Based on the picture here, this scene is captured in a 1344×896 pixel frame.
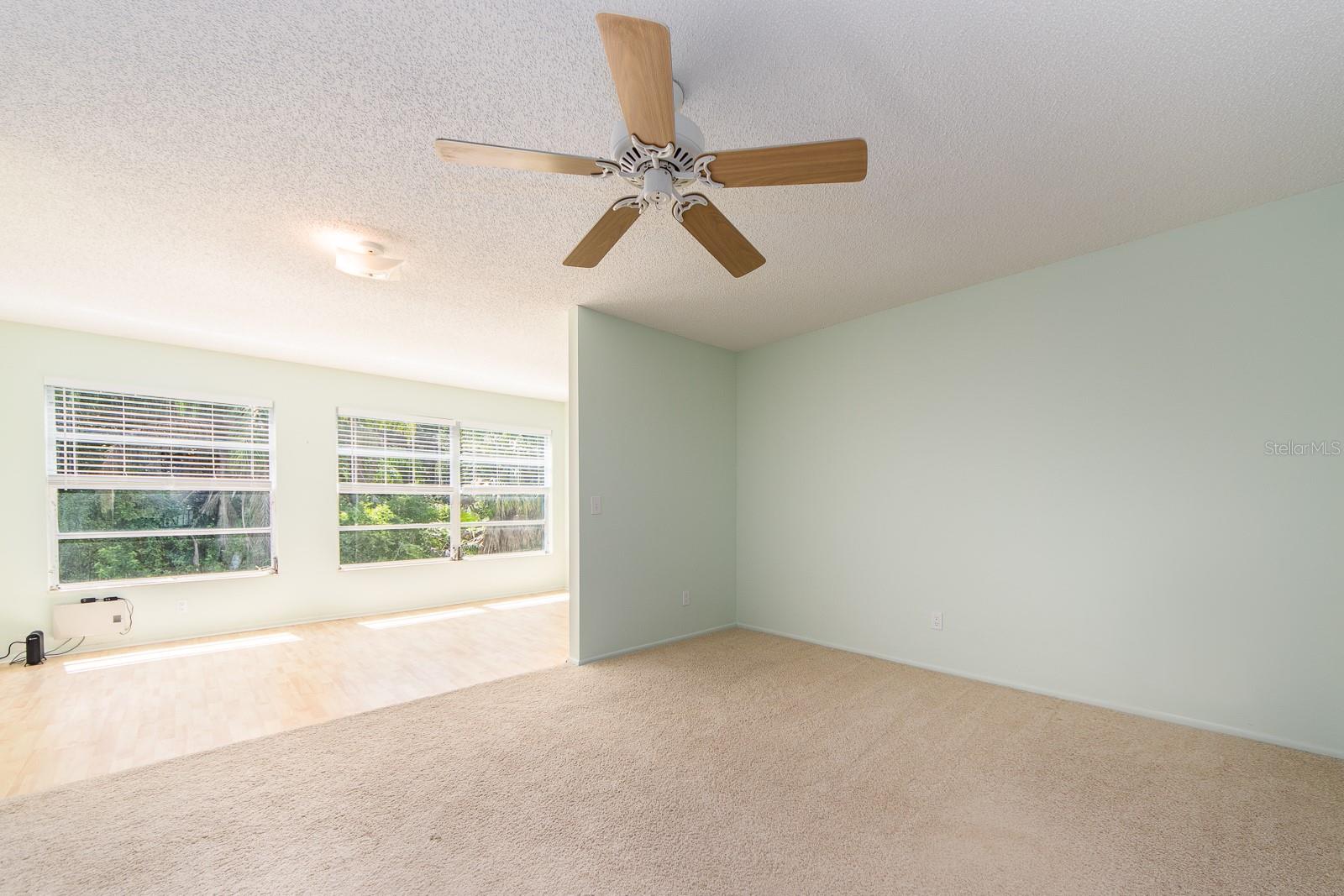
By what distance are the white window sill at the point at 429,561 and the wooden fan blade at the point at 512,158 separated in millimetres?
5225

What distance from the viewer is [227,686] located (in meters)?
3.69

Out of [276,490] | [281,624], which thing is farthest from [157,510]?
[281,624]

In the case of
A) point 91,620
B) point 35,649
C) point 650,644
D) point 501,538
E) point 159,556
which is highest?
point 159,556

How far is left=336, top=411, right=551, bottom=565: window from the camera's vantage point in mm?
5867

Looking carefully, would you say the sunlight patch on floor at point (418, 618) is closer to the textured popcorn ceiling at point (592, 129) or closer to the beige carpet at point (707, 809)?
the beige carpet at point (707, 809)

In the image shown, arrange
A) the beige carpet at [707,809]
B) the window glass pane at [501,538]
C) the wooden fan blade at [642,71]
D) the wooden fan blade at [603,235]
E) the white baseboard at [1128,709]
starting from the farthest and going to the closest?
the window glass pane at [501,538], the white baseboard at [1128,709], the wooden fan blade at [603,235], the beige carpet at [707,809], the wooden fan blade at [642,71]

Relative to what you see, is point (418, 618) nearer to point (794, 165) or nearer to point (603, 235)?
point (603, 235)

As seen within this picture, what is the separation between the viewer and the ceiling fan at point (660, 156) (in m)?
1.41

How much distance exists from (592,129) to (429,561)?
17.7 ft

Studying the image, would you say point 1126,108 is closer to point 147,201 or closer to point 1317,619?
point 1317,619

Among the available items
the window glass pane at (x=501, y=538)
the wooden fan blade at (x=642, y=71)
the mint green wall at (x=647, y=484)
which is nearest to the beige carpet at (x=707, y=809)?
the mint green wall at (x=647, y=484)

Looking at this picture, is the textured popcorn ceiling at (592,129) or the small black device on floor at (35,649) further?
the small black device on floor at (35,649)

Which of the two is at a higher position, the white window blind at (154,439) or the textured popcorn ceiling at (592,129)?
the textured popcorn ceiling at (592,129)

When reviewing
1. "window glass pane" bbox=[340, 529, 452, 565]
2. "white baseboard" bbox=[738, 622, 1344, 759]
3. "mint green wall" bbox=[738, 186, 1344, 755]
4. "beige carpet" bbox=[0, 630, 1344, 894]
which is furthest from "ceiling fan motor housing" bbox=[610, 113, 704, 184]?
"window glass pane" bbox=[340, 529, 452, 565]
